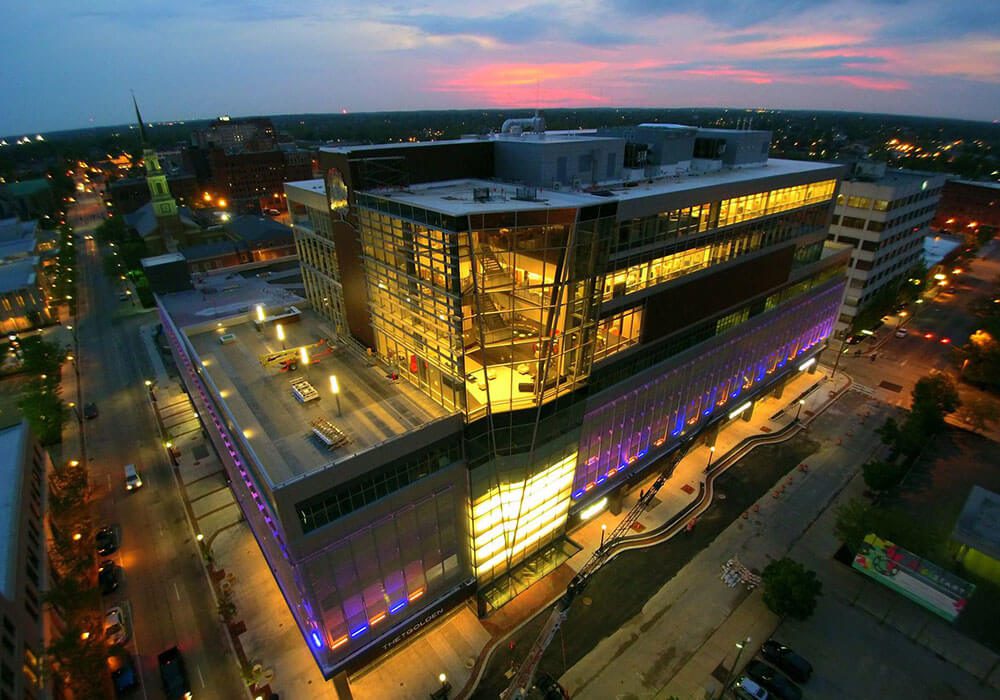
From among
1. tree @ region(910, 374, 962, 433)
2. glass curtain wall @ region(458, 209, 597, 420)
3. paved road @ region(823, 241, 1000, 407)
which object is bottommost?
paved road @ region(823, 241, 1000, 407)

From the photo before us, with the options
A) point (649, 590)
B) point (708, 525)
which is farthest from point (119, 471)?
point (708, 525)

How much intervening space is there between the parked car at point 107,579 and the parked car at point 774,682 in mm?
50452

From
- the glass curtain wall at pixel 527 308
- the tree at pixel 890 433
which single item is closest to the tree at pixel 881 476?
the tree at pixel 890 433

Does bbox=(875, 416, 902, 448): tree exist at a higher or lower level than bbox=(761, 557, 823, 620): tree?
higher

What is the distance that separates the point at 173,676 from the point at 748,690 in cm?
3968

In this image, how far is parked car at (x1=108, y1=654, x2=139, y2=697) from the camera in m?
32.6

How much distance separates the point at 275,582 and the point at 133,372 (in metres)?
51.5

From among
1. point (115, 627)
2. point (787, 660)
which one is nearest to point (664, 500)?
point (787, 660)

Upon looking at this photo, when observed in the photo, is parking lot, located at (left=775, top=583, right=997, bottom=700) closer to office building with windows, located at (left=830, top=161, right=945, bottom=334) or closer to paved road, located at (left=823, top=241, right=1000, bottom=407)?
paved road, located at (left=823, top=241, right=1000, bottom=407)

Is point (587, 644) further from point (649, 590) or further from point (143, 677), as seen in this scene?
point (143, 677)

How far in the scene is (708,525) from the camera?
151 feet

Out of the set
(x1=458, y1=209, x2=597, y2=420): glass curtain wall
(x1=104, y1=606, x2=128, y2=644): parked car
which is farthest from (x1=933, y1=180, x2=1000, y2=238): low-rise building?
(x1=104, y1=606, x2=128, y2=644): parked car

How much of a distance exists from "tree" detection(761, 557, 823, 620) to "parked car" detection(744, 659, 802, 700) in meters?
4.54

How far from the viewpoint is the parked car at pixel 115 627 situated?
35.5 m
